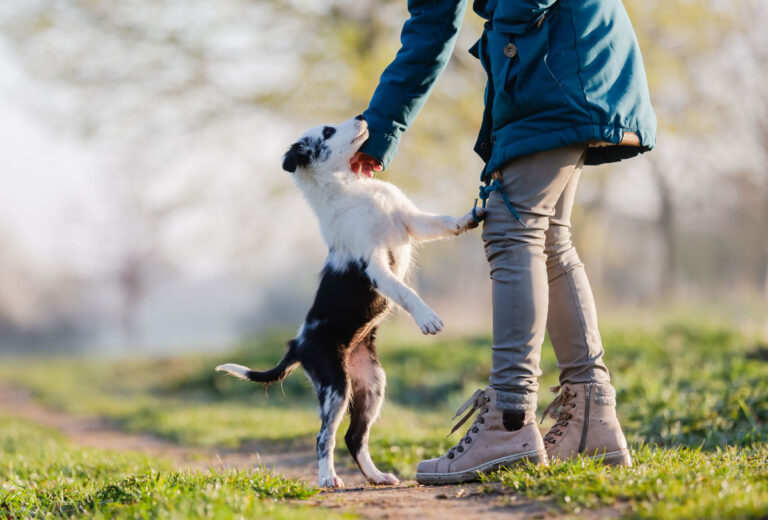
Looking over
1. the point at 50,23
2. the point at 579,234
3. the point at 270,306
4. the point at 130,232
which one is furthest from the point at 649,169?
the point at 270,306

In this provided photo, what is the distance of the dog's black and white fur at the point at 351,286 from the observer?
3264 millimetres

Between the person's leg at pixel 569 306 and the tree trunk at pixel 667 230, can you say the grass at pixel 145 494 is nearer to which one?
the person's leg at pixel 569 306

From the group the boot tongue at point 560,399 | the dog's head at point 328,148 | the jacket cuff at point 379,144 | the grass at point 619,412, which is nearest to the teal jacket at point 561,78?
the jacket cuff at point 379,144

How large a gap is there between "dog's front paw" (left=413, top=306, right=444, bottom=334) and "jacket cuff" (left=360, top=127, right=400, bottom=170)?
0.81 metres

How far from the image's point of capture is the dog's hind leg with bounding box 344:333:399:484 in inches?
137

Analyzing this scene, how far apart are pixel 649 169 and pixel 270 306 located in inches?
1162

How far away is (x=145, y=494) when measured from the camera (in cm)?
274

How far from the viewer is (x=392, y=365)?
10086 mm

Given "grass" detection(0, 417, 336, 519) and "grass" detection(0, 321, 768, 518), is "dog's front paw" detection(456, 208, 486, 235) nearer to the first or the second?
"grass" detection(0, 321, 768, 518)

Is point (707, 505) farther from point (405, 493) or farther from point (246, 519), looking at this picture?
point (246, 519)

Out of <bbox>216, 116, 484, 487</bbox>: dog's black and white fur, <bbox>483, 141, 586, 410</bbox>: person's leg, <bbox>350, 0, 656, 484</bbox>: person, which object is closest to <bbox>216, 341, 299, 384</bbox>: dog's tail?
<bbox>216, 116, 484, 487</bbox>: dog's black and white fur

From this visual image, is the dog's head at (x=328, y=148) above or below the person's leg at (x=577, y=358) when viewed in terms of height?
above

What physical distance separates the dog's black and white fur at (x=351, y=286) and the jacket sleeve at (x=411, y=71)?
0.24 m

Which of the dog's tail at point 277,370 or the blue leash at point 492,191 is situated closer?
the blue leash at point 492,191
